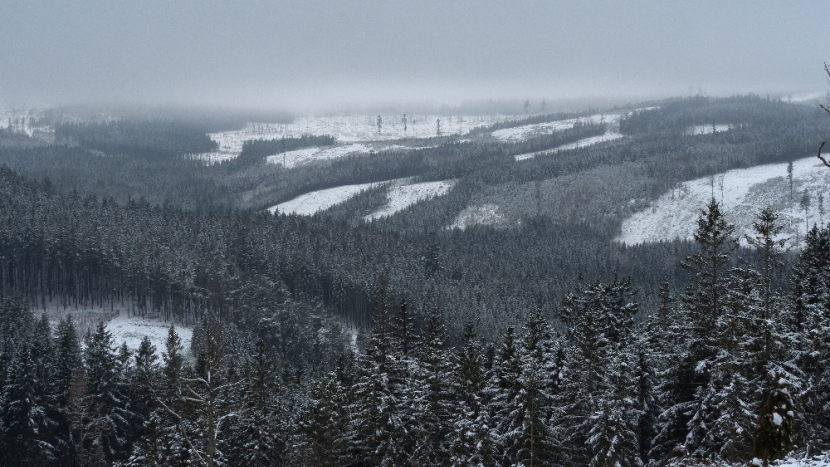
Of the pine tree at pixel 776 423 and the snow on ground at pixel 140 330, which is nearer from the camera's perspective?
the pine tree at pixel 776 423

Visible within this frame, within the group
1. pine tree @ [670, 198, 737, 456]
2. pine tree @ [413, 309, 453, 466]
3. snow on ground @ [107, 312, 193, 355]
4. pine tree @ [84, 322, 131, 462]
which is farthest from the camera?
snow on ground @ [107, 312, 193, 355]

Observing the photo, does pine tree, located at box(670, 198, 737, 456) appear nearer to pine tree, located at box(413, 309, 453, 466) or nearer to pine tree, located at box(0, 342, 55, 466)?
pine tree, located at box(413, 309, 453, 466)

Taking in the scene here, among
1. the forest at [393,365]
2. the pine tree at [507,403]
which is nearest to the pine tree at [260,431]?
the forest at [393,365]

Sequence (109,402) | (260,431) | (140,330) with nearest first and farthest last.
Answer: (260,431) < (109,402) < (140,330)

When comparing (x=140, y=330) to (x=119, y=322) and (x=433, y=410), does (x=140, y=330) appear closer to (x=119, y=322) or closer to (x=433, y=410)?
(x=119, y=322)

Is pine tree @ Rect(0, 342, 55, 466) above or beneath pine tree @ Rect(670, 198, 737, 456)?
beneath

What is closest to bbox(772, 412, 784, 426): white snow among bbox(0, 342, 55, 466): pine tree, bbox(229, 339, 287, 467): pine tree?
bbox(229, 339, 287, 467): pine tree

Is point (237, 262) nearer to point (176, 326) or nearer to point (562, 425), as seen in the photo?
point (176, 326)

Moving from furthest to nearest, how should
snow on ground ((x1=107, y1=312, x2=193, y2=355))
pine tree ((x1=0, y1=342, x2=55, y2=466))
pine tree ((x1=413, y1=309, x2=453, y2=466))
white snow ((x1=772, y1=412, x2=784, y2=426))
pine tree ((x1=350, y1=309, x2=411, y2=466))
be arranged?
snow on ground ((x1=107, y1=312, x2=193, y2=355)) < pine tree ((x1=0, y1=342, x2=55, y2=466)) < pine tree ((x1=413, y1=309, x2=453, y2=466)) < pine tree ((x1=350, y1=309, x2=411, y2=466)) < white snow ((x1=772, y1=412, x2=784, y2=426))

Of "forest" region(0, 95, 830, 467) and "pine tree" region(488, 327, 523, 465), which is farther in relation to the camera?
"pine tree" region(488, 327, 523, 465)

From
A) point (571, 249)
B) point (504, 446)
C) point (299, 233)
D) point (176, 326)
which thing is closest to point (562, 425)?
point (504, 446)

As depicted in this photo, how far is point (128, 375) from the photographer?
2486 inches

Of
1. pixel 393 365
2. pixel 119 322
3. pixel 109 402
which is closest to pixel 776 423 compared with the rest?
pixel 393 365

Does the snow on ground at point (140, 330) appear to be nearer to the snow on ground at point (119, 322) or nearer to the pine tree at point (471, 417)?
the snow on ground at point (119, 322)
